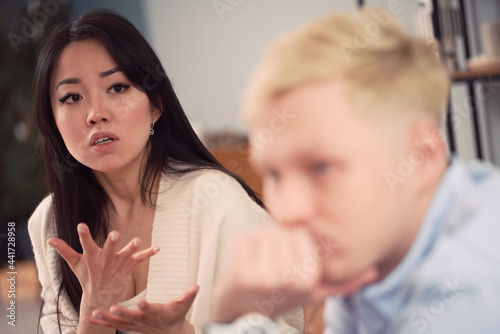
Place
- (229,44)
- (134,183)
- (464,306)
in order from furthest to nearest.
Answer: (134,183)
(229,44)
(464,306)


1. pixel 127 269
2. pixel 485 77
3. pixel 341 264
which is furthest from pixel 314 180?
pixel 127 269

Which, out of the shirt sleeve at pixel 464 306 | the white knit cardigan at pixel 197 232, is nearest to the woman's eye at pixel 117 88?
the white knit cardigan at pixel 197 232

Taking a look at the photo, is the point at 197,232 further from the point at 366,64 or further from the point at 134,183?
the point at 366,64

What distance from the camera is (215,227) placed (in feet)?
1.96

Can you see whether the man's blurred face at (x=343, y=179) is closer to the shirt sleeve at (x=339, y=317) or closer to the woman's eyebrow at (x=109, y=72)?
the shirt sleeve at (x=339, y=317)

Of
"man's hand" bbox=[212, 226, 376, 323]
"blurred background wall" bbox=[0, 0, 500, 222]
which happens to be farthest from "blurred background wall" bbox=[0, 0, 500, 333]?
"man's hand" bbox=[212, 226, 376, 323]

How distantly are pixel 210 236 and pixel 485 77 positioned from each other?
0.96 ft

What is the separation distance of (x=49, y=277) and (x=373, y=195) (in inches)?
19.6

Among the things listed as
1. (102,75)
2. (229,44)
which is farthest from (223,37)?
(102,75)

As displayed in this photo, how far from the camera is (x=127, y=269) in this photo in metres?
0.57

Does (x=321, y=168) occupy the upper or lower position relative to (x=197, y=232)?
upper

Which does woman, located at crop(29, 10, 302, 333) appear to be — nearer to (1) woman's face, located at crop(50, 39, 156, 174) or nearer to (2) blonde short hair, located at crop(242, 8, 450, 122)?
(1) woman's face, located at crop(50, 39, 156, 174)

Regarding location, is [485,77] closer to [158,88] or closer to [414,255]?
[414,255]

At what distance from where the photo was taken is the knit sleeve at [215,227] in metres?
0.59
